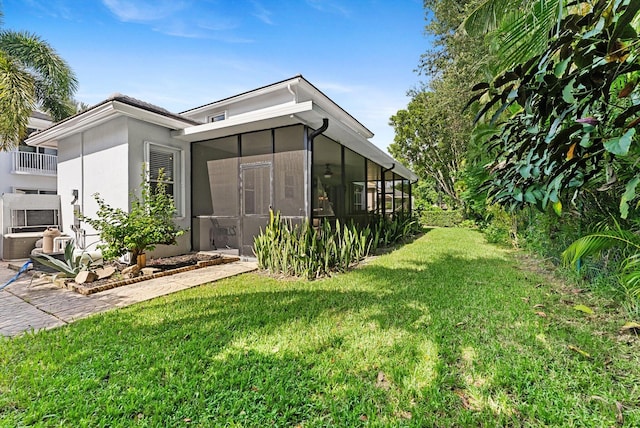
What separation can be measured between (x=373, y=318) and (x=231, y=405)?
2114 millimetres

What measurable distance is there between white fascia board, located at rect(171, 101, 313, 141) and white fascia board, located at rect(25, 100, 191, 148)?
31 cm

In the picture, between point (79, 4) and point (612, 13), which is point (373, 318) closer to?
point (612, 13)

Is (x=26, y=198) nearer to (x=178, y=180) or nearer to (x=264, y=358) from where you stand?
(x=178, y=180)

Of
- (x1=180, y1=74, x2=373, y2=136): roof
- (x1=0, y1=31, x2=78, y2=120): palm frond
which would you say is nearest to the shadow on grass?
(x1=180, y1=74, x2=373, y2=136): roof

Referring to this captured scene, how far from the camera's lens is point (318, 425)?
1968 millimetres

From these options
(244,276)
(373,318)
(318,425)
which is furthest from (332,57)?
(318,425)

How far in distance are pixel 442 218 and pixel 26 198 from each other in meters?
21.9

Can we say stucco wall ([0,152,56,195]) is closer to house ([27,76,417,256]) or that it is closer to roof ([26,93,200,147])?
house ([27,76,417,256])

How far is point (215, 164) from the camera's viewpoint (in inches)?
325

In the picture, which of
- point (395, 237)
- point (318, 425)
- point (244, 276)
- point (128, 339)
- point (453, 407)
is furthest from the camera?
point (395, 237)

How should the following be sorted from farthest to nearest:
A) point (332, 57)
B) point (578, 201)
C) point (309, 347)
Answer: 1. point (332, 57)
2. point (578, 201)
3. point (309, 347)

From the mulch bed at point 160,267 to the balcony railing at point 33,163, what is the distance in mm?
13494

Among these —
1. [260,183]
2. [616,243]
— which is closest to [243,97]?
[260,183]

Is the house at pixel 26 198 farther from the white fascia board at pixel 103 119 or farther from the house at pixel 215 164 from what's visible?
the white fascia board at pixel 103 119
